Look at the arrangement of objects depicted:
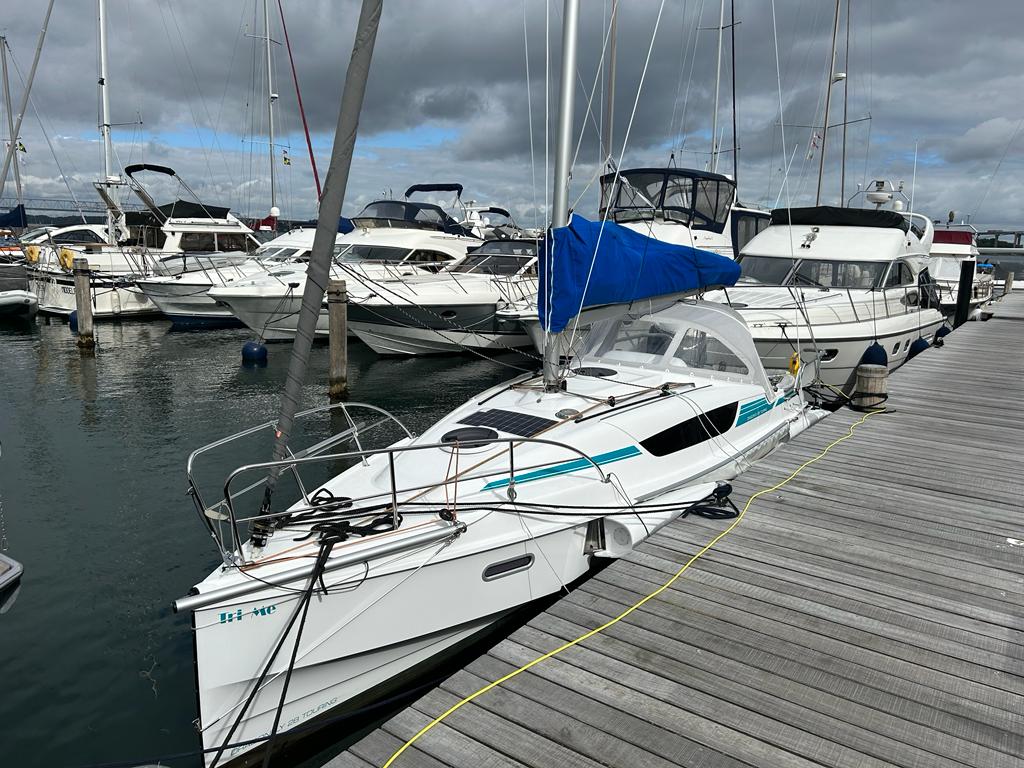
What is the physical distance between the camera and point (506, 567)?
4984mm

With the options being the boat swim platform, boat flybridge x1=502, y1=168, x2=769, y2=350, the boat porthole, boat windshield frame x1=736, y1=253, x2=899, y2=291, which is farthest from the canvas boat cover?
the boat porthole

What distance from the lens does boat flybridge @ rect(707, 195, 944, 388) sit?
1138 cm

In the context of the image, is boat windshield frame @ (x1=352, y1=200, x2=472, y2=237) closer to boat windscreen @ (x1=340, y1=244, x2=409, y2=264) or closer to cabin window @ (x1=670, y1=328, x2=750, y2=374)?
boat windscreen @ (x1=340, y1=244, x2=409, y2=264)

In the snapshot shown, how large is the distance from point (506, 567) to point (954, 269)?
29.0 metres

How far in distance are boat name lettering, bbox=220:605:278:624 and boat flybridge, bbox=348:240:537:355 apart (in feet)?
42.0

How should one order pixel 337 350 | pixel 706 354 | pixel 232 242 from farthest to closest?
pixel 232 242, pixel 337 350, pixel 706 354

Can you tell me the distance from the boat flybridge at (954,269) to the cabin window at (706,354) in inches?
674

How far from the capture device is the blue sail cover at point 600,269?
629 cm

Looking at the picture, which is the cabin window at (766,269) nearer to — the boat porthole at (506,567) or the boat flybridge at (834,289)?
the boat flybridge at (834,289)

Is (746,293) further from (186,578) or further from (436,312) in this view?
(186,578)

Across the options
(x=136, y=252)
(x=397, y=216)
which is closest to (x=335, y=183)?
(x=397, y=216)

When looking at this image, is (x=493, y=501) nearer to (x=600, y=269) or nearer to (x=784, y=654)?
(x=784, y=654)

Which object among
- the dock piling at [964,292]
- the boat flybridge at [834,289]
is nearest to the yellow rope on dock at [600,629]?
the boat flybridge at [834,289]

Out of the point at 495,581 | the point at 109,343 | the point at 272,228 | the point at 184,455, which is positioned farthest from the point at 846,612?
the point at 272,228
